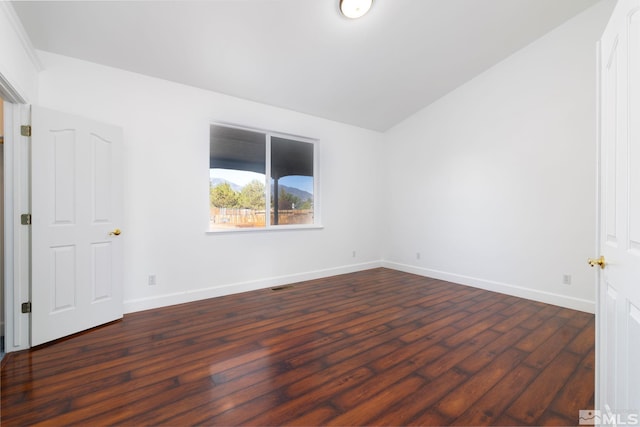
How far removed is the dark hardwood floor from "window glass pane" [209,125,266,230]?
126 cm

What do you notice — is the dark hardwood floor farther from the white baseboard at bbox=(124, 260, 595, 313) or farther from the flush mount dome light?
the flush mount dome light

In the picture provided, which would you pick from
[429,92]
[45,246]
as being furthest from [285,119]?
[45,246]

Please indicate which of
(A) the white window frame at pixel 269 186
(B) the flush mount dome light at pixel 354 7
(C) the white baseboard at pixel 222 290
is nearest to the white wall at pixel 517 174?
(C) the white baseboard at pixel 222 290

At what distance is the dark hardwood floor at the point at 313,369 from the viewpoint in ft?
5.35

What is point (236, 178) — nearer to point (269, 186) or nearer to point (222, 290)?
point (269, 186)

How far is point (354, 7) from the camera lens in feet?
9.49

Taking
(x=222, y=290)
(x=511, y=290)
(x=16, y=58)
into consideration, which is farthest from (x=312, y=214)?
(x=16, y=58)

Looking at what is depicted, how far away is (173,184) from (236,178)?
873mm

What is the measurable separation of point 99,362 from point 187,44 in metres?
3.04

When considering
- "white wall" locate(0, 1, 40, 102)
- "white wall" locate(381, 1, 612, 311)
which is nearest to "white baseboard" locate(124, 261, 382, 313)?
"white wall" locate(381, 1, 612, 311)

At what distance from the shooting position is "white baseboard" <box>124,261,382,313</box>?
324cm

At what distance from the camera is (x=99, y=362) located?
2.17 m

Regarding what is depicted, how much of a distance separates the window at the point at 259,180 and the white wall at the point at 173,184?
19 cm

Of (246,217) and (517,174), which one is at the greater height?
(517,174)
